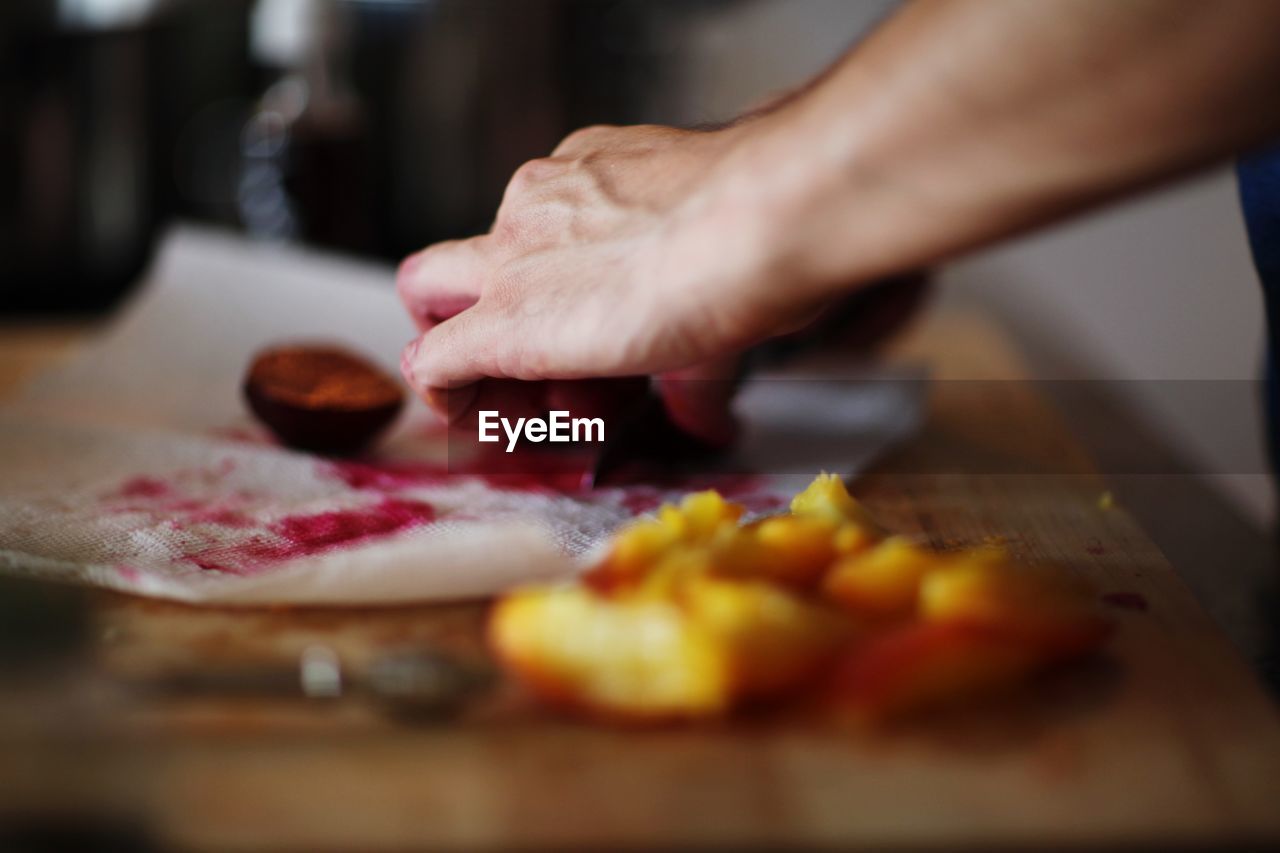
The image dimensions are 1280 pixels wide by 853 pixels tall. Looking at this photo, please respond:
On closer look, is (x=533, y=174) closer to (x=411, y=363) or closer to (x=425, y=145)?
(x=411, y=363)

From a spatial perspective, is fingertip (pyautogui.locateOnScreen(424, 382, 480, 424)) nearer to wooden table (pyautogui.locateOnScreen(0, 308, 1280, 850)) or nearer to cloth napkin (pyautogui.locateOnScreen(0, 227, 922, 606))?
cloth napkin (pyautogui.locateOnScreen(0, 227, 922, 606))

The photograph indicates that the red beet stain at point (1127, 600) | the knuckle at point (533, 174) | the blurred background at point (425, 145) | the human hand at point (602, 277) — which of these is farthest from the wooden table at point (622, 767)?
the blurred background at point (425, 145)

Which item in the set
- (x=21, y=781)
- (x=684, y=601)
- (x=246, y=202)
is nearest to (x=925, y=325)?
(x=246, y=202)

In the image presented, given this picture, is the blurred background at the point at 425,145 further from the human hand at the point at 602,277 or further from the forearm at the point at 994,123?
the forearm at the point at 994,123

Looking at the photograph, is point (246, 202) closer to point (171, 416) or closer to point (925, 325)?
point (171, 416)

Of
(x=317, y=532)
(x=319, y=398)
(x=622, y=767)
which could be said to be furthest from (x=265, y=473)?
(x=622, y=767)
